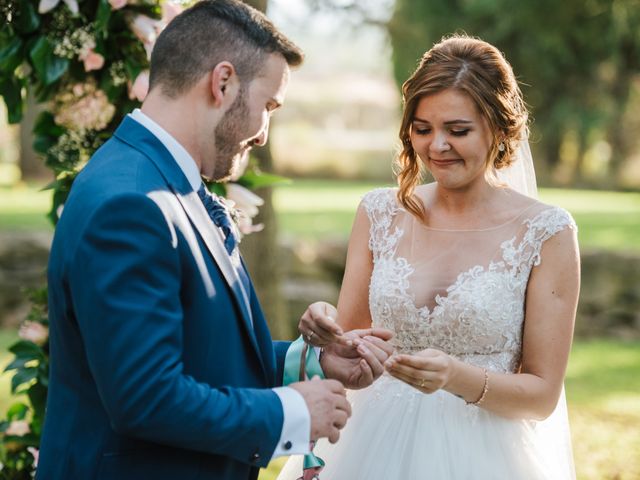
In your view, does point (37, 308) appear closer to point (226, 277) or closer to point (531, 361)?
point (226, 277)

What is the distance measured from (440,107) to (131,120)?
1341 mm

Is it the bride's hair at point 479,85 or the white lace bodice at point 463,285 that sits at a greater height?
the bride's hair at point 479,85

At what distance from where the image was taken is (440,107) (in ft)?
9.89

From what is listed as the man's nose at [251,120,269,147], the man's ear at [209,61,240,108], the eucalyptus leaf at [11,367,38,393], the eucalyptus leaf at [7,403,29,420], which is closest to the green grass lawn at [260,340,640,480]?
the eucalyptus leaf at [7,403,29,420]

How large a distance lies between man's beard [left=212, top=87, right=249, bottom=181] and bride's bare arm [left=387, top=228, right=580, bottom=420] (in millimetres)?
1093

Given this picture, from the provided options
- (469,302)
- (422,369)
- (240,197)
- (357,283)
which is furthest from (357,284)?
(422,369)

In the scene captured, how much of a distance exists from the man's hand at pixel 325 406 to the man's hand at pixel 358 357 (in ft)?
1.57

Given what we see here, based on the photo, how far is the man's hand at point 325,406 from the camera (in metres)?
2.02

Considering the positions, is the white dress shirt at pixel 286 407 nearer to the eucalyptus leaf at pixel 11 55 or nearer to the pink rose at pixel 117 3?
the pink rose at pixel 117 3

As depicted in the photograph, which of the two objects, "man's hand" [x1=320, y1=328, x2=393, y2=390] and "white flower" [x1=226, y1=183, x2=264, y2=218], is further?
"white flower" [x1=226, y1=183, x2=264, y2=218]

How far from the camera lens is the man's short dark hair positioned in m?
2.02

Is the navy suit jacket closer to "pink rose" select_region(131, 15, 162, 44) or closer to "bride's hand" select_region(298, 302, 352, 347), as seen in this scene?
"bride's hand" select_region(298, 302, 352, 347)

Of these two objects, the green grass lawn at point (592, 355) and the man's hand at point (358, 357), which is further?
the green grass lawn at point (592, 355)

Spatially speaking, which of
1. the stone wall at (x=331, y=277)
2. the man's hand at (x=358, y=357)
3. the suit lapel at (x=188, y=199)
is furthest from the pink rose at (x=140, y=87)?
the stone wall at (x=331, y=277)
